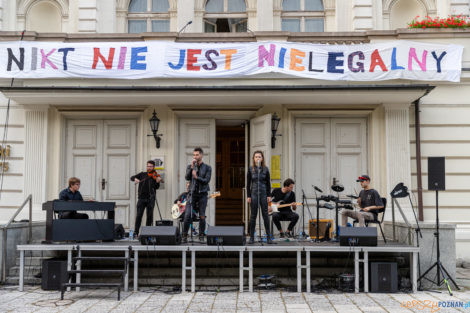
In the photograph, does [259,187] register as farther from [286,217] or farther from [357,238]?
[357,238]

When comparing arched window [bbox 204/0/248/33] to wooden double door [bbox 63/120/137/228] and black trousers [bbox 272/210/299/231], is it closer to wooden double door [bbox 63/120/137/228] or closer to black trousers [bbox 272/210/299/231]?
wooden double door [bbox 63/120/137/228]

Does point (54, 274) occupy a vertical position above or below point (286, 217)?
below

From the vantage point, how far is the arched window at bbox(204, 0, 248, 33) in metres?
14.7

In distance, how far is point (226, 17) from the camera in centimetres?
1474

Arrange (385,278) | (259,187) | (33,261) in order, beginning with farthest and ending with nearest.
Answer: (33,261) < (259,187) < (385,278)

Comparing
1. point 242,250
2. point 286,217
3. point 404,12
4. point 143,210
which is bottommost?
point 242,250

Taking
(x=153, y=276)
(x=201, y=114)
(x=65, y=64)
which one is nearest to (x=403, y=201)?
(x=201, y=114)

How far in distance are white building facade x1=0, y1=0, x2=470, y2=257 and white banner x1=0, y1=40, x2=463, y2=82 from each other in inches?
8.8

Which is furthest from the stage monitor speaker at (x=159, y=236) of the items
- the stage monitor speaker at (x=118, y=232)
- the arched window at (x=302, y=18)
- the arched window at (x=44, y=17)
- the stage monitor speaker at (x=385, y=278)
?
the arched window at (x=44, y=17)

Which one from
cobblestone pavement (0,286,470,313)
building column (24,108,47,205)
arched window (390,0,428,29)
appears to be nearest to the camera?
cobblestone pavement (0,286,470,313)

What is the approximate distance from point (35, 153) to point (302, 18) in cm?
797

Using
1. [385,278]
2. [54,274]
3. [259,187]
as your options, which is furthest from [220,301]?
[54,274]

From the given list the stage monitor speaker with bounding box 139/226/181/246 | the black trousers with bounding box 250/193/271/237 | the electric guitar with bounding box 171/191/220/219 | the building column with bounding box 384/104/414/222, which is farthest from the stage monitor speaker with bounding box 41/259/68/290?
the building column with bounding box 384/104/414/222

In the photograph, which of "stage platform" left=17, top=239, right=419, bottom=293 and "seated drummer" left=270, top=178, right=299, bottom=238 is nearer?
"stage platform" left=17, top=239, right=419, bottom=293
